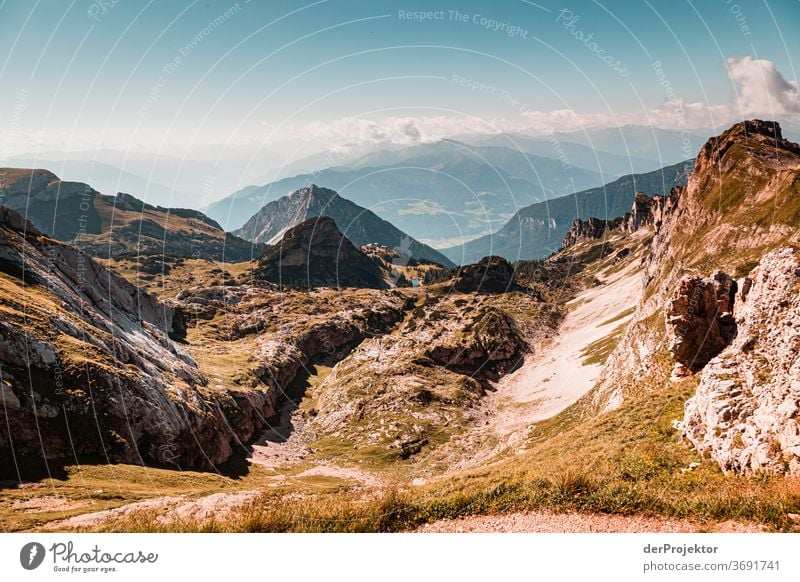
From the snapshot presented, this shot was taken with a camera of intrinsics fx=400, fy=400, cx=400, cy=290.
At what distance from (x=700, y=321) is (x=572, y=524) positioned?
34.3m

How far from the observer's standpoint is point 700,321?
42.6 metres

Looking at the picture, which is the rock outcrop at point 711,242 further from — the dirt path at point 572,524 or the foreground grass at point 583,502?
the dirt path at point 572,524

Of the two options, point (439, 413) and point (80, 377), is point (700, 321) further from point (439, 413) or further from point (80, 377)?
point (439, 413)

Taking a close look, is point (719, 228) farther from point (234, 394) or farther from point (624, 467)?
point (234, 394)

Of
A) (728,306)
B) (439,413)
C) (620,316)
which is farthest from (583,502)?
(620,316)

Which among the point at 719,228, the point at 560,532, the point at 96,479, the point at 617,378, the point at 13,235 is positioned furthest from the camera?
the point at 719,228

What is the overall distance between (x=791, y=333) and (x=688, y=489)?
1375 cm

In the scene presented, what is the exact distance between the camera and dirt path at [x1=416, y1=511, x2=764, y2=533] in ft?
58.7

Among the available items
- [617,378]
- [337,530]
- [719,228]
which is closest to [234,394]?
[617,378]

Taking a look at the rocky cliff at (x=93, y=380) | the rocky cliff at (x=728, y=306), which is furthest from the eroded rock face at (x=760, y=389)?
the rocky cliff at (x=93, y=380)

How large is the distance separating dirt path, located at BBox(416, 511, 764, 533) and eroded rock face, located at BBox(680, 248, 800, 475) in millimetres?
5626

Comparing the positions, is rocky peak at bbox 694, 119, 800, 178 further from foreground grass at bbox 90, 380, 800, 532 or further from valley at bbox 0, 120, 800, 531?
foreground grass at bbox 90, 380, 800, 532

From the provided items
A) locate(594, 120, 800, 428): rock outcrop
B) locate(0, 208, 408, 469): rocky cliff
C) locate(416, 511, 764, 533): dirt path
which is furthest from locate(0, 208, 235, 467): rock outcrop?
locate(594, 120, 800, 428): rock outcrop
